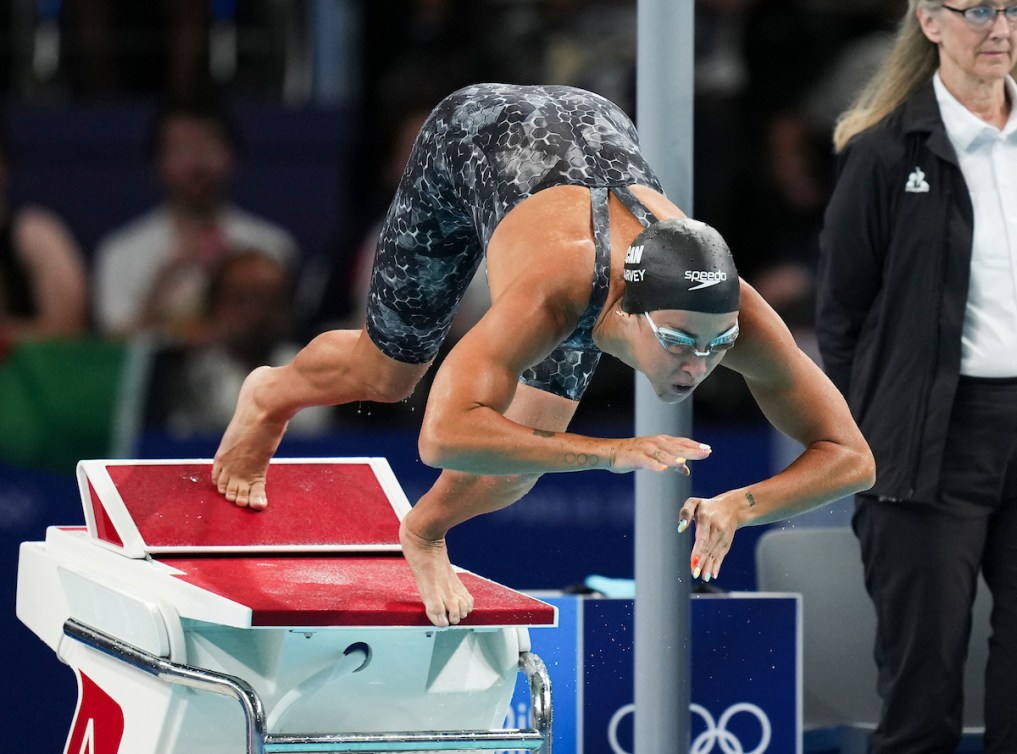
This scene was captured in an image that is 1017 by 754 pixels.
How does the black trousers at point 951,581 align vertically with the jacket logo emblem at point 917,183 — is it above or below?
below

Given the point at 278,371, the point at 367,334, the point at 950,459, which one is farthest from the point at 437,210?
the point at 950,459

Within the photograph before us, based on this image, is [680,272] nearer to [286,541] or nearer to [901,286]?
[901,286]

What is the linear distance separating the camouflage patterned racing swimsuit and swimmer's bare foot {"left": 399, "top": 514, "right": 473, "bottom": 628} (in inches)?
18.3

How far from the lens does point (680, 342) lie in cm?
308

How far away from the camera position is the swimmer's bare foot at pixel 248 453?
4336 mm

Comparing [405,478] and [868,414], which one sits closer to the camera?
[868,414]

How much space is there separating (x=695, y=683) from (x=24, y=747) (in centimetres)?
218

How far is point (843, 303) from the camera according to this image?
437 centimetres

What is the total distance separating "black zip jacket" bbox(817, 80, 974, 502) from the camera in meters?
4.15

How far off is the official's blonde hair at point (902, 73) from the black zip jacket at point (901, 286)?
69mm

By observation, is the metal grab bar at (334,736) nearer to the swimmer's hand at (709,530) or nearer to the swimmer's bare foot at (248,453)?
the swimmer's hand at (709,530)

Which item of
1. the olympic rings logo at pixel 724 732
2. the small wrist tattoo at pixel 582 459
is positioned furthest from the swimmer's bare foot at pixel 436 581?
the olympic rings logo at pixel 724 732

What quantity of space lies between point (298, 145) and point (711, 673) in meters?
3.61

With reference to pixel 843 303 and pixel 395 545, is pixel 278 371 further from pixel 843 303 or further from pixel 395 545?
pixel 843 303
